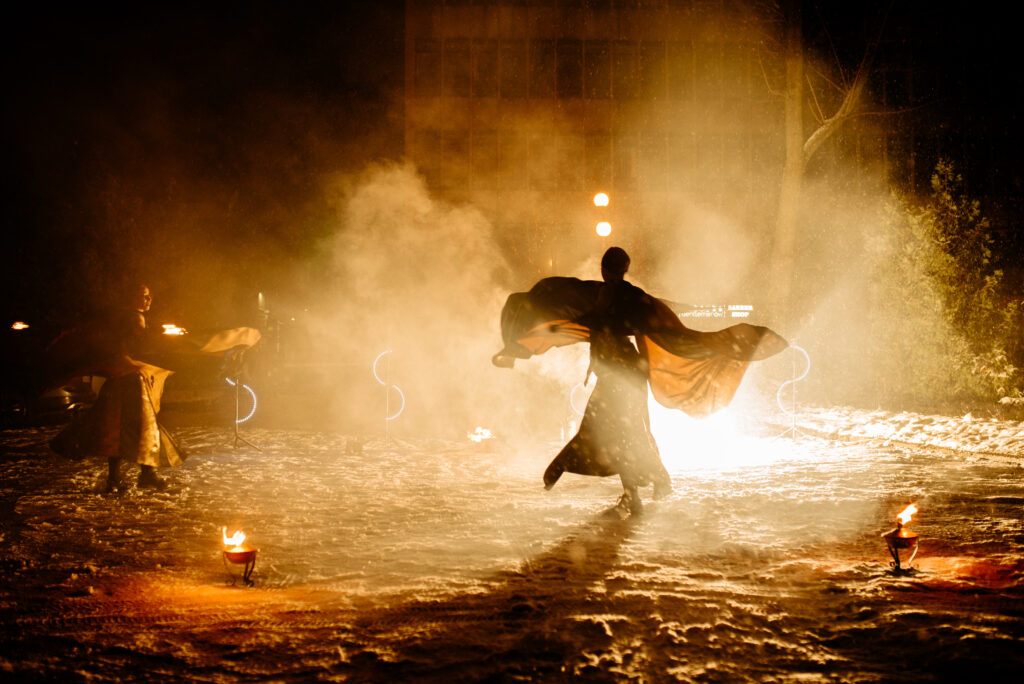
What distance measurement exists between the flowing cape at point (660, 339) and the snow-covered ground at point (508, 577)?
3.45 feet

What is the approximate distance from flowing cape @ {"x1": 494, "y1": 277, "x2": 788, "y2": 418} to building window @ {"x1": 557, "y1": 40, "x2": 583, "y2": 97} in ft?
89.5

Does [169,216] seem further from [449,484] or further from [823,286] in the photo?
[823,286]

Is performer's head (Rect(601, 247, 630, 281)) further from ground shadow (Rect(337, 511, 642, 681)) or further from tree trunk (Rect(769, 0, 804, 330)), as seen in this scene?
tree trunk (Rect(769, 0, 804, 330))

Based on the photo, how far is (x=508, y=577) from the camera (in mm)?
4438

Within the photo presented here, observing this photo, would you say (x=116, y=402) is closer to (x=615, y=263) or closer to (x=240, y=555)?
(x=240, y=555)

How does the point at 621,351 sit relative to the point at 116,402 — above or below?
above

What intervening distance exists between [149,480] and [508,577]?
467 centimetres

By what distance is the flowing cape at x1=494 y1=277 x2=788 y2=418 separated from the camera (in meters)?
6.18

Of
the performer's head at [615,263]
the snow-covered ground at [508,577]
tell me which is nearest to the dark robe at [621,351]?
the performer's head at [615,263]

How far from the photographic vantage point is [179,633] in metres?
3.60

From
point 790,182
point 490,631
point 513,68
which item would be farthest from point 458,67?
point 490,631

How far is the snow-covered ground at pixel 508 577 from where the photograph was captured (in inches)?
129

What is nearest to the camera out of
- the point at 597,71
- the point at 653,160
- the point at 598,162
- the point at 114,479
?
the point at 114,479

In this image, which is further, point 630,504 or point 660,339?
point 660,339
